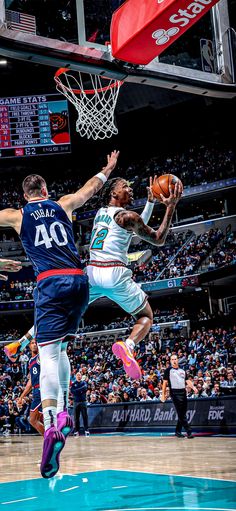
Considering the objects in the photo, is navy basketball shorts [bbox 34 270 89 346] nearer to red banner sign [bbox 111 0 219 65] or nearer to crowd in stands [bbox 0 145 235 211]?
red banner sign [bbox 111 0 219 65]

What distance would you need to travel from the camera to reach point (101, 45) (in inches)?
313

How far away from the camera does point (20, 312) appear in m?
32.5

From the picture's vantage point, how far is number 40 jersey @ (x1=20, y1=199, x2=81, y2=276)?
411 cm

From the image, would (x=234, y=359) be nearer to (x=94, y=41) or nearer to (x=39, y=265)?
(x=94, y=41)

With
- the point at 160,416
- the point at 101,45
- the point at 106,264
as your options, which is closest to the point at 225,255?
the point at 160,416

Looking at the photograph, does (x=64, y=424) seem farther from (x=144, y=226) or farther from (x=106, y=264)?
(x=144, y=226)

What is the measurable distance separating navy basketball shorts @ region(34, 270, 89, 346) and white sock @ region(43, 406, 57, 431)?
427 millimetres

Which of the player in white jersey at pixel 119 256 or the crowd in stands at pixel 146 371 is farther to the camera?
the crowd in stands at pixel 146 371

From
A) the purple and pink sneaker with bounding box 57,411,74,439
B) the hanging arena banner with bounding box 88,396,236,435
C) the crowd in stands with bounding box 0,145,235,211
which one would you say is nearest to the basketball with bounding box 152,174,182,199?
the purple and pink sneaker with bounding box 57,411,74,439

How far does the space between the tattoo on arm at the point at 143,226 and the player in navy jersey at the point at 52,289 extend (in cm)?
75

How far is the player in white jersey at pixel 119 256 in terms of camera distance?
4949 mm

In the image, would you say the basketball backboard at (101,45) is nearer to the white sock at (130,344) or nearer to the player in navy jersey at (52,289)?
the player in navy jersey at (52,289)

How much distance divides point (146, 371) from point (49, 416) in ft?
Result: 52.5
